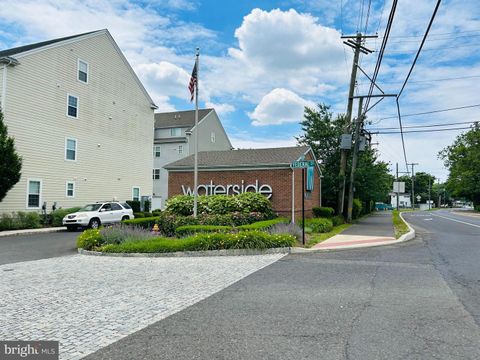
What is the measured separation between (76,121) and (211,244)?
61.0 feet

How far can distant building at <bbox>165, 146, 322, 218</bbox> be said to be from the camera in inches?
831

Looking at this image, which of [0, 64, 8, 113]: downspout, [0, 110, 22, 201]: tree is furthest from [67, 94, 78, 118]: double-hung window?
[0, 110, 22, 201]: tree

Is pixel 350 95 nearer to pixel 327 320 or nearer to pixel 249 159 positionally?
pixel 249 159

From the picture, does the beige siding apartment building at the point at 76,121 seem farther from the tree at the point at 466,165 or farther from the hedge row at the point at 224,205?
the tree at the point at 466,165

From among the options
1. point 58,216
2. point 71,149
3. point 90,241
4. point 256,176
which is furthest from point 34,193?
point 256,176

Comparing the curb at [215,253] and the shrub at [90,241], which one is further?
the shrub at [90,241]

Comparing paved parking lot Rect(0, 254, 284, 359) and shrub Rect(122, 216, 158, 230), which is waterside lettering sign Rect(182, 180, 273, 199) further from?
paved parking lot Rect(0, 254, 284, 359)

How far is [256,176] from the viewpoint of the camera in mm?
21938

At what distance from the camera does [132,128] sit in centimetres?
3178

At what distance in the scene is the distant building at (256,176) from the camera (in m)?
21.1

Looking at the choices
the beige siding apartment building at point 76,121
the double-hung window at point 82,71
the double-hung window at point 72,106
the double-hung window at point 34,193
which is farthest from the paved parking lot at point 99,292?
the double-hung window at point 82,71

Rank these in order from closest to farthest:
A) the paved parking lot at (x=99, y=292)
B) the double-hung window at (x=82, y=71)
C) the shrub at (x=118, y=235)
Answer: the paved parking lot at (x=99, y=292)
the shrub at (x=118, y=235)
the double-hung window at (x=82, y=71)

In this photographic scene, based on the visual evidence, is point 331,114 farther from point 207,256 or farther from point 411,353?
point 411,353

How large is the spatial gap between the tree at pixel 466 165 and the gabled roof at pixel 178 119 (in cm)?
4666
